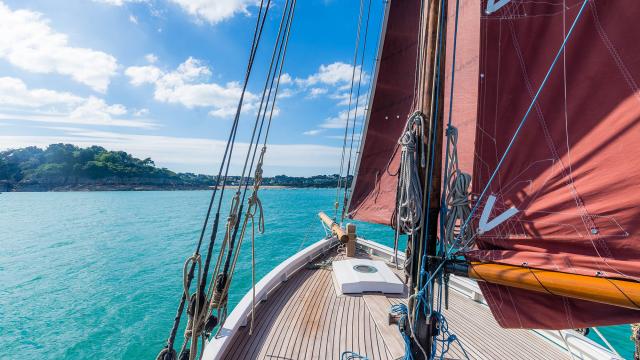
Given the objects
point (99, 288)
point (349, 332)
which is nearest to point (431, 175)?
point (349, 332)

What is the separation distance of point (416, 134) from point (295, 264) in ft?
14.5

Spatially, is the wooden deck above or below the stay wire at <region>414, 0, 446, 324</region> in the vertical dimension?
below

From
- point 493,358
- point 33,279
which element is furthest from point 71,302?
point 493,358

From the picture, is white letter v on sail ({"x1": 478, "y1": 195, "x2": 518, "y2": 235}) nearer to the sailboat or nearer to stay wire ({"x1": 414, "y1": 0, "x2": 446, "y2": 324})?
the sailboat

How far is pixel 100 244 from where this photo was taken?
21.9 metres

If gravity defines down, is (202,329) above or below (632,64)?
below

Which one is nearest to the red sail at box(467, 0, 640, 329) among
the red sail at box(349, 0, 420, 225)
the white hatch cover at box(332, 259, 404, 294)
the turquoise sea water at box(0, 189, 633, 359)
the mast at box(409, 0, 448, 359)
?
the mast at box(409, 0, 448, 359)

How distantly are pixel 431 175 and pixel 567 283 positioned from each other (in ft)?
3.51

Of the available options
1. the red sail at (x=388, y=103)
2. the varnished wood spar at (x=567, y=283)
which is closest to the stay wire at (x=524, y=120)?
the varnished wood spar at (x=567, y=283)

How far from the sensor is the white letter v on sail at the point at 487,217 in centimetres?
211

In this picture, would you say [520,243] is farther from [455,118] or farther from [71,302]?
[71,302]

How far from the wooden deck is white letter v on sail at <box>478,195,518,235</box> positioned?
1990 mm

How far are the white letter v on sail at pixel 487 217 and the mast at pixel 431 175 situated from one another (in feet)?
1.15

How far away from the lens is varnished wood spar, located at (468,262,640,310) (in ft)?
5.03
